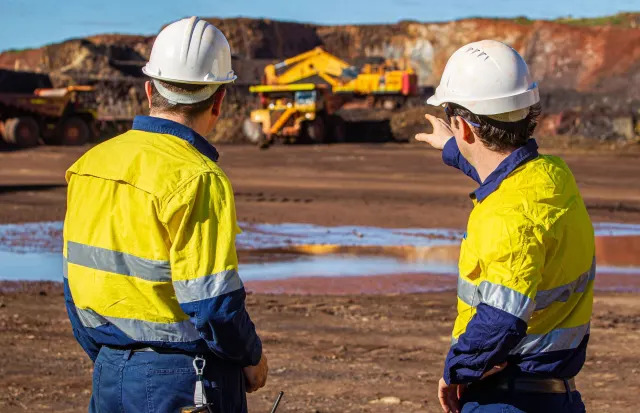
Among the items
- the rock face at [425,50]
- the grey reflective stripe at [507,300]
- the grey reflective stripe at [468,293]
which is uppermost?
the grey reflective stripe at [507,300]

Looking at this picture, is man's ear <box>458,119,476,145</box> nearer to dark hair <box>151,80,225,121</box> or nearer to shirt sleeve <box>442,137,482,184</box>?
shirt sleeve <box>442,137,482,184</box>

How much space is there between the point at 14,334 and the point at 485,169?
238 inches

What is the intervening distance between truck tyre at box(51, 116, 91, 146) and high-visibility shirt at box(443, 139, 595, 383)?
37550 millimetres

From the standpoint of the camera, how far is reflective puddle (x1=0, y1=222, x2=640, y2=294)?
11023 millimetres

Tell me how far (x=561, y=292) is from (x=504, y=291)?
0.80ft

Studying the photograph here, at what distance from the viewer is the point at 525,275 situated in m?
2.78

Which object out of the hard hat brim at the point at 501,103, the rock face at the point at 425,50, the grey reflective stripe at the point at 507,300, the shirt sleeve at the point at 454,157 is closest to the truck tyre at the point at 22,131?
the rock face at the point at 425,50

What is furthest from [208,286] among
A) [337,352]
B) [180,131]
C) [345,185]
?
[345,185]

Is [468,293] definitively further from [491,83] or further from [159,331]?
[159,331]

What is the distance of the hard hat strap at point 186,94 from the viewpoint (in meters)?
3.12

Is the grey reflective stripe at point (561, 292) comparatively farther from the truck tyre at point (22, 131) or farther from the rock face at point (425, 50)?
the rock face at point (425, 50)

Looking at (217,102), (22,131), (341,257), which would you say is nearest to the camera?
(217,102)

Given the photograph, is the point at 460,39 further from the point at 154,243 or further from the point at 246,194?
the point at 154,243

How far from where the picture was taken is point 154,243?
2930mm
